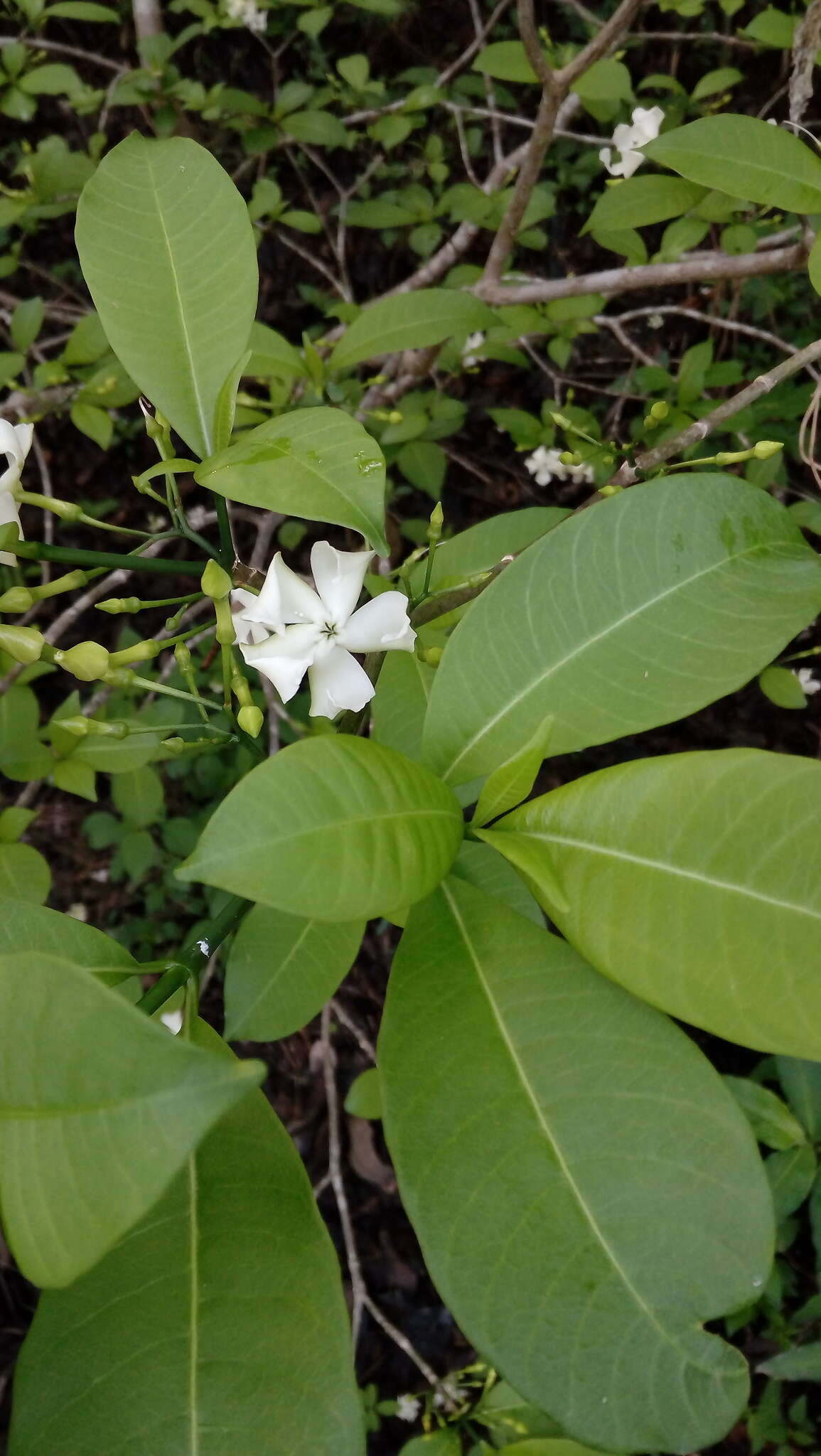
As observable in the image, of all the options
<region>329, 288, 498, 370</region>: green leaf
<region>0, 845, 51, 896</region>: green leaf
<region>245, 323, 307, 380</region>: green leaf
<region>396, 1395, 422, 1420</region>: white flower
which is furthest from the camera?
<region>396, 1395, 422, 1420</region>: white flower

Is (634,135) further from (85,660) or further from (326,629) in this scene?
(85,660)

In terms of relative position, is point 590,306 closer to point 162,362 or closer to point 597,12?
point 162,362

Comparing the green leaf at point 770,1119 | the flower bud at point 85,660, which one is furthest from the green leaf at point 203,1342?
the green leaf at point 770,1119

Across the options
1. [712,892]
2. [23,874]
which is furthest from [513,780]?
[23,874]

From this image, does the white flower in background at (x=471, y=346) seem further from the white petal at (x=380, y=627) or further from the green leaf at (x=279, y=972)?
the green leaf at (x=279, y=972)

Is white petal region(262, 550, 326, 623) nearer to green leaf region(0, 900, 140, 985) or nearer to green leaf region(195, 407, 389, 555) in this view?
green leaf region(195, 407, 389, 555)

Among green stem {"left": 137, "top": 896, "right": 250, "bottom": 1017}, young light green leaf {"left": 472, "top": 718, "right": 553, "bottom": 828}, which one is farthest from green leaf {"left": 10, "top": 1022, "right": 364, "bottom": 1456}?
young light green leaf {"left": 472, "top": 718, "right": 553, "bottom": 828}
